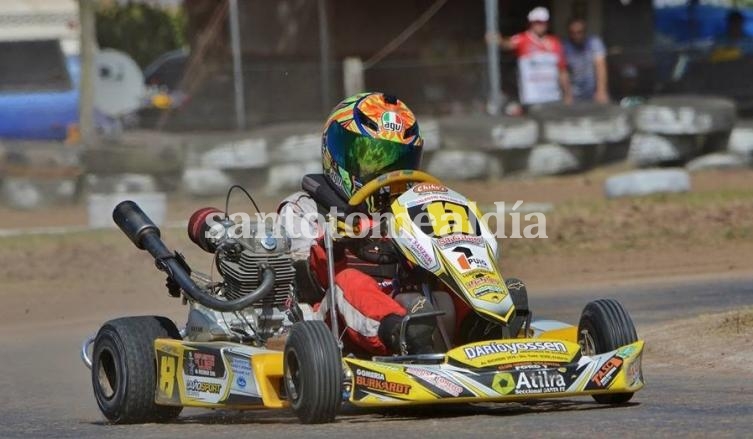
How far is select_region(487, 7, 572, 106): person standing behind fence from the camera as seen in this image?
15016mm

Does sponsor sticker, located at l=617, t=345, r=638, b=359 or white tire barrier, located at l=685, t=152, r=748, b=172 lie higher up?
sponsor sticker, located at l=617, t=345, r=638, b=359

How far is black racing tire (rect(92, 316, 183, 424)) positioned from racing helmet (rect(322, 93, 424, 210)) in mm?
964

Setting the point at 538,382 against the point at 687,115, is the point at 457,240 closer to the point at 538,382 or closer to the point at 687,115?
the point at 538,382

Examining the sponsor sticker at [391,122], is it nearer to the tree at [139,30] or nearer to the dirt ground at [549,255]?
the dirt ground at [549,255]

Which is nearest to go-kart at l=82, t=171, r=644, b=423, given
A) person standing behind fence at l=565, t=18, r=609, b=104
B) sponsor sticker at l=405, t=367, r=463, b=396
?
sponsor sticker at l=405, t=367, r=463, b=396

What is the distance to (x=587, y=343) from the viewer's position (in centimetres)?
588

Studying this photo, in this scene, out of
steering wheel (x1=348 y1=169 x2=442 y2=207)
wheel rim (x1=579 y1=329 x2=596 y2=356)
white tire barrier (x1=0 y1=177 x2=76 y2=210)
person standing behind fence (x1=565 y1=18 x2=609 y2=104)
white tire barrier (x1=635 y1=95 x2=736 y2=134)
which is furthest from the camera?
person standing behind fence (x1=565 y1=18 x2=609 y2=104)

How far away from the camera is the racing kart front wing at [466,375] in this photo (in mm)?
5211

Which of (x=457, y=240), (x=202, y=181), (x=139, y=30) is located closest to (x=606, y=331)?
(x=457, y=240)

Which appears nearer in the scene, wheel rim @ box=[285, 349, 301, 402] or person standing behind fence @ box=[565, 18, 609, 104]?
wheel rim @ box=[285, 349, 301, 402]

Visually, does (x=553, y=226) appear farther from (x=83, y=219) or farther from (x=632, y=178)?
(x=83, y=219)

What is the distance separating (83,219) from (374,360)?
8829mm

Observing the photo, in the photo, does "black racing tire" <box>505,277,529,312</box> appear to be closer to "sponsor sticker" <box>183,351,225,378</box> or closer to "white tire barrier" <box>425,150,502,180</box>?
"sponsor sticker" <box>183,351,225,378</box>

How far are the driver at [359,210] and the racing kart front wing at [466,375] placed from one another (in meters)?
0.26
